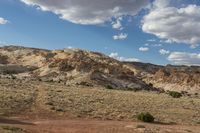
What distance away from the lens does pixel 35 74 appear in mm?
117688

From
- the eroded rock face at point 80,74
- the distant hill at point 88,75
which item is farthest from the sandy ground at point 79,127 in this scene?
the eroded rock face at point 80,74

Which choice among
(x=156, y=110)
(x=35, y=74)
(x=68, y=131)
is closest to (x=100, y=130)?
(x=68, y=131)

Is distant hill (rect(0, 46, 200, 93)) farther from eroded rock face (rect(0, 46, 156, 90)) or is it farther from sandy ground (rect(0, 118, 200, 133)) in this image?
sandy ground (rect(0, 118, 200, 133))

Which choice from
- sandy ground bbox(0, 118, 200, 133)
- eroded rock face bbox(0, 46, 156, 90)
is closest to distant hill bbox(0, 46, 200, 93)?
eroded rock face bbox(0, 46, 156, 90)

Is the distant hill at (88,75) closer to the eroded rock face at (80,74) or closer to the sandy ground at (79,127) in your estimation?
the eroded rock face at (80,74)

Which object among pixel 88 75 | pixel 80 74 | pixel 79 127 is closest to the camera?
pixel 79 127

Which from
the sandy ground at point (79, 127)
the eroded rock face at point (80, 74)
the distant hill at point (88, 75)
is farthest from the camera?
the distant hill at point (88, 75)

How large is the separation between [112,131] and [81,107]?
12169 mm

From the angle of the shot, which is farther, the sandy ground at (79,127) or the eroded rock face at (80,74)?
the eroded rock face at (80,74)

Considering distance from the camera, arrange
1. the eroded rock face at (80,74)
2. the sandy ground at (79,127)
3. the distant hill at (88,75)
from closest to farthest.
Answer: the sandy ground at (79,127), the eroded rock face at (80,74), the distant hill at (88,75)

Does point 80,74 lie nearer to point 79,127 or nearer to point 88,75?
point 88,75

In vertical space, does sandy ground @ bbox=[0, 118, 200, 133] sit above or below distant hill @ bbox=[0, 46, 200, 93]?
below

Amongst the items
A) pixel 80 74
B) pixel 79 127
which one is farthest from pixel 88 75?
pixel 79 127

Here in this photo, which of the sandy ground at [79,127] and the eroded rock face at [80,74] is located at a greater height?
the eroded rock face at [80,74]
